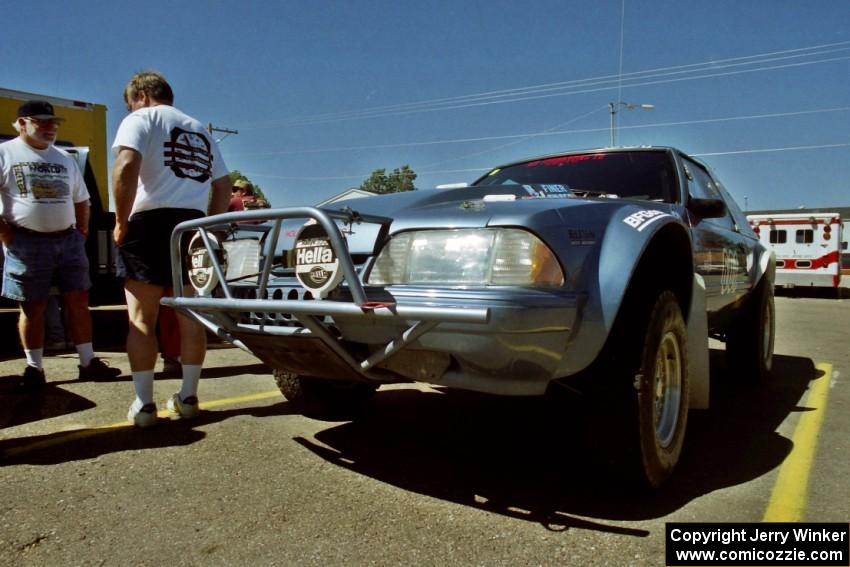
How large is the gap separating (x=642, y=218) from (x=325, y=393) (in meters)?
1.77

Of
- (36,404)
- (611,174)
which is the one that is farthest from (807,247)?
(36,404)

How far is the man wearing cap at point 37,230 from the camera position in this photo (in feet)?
12.7

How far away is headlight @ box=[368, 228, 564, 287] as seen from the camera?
1996 mm

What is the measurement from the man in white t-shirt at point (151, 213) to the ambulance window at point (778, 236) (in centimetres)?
1776

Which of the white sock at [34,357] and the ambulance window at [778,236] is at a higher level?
the ambulance window at [778,236]

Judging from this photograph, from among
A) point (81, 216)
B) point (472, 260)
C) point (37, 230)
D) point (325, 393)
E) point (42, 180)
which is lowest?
point (325, 393)

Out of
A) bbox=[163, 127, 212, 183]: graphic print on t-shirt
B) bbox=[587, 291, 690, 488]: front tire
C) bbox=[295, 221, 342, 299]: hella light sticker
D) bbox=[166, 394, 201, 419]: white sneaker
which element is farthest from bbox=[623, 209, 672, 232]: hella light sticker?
bbox=[166, 394, 201, 419]: white sneaker

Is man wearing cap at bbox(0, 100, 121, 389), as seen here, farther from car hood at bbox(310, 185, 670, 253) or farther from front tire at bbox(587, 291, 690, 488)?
front tire at bbox(587, 291, 690, 488)

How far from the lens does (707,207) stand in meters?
3.17

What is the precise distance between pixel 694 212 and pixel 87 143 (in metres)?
6.89

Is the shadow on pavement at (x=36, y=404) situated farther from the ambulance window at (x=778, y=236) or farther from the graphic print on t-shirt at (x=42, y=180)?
the ambulance window at (x=778, y=236)

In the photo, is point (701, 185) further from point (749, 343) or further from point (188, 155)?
point (188, 155)

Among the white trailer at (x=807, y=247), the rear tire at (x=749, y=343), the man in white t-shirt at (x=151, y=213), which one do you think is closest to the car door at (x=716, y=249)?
the rear tire at (x=749, y=343)

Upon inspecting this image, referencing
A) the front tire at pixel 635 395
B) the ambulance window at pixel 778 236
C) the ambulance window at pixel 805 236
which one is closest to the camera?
the front tire at pixel 635 395
